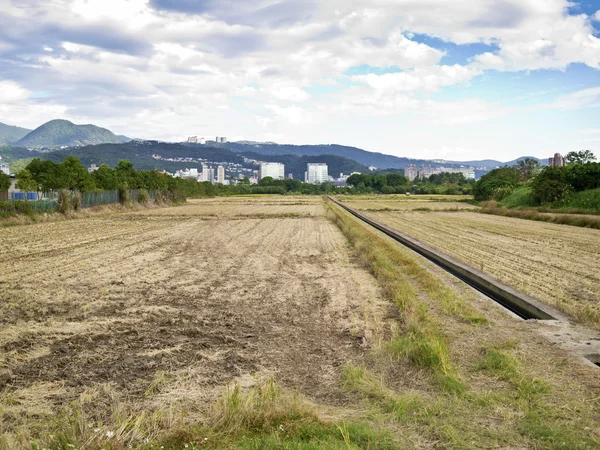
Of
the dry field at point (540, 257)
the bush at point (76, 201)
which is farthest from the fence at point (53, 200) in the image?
the dry field at point (540, 257)

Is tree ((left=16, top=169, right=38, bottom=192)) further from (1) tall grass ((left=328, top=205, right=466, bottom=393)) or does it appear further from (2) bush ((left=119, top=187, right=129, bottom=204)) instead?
(1) tall grass ((left=328, top=205, right=466, bottom=393))

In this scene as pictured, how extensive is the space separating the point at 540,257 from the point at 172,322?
12.9 m

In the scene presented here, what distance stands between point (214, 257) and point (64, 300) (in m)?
7.39

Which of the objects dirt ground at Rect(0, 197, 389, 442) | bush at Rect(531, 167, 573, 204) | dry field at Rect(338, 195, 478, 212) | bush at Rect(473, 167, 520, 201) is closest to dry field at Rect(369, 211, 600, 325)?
dirt ground at Rect(0, 197, 389, 442)

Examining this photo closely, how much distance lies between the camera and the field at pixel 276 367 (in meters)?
4.50

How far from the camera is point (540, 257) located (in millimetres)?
16859

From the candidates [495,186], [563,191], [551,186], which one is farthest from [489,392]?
[495,186]

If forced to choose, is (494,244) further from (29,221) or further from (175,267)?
(29,221)

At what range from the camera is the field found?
4.50 m

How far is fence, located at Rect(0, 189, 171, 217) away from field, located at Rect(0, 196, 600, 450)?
20372mm

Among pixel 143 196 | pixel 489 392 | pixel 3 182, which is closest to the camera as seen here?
pixel 489 392

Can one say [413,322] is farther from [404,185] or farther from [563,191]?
[404,185]

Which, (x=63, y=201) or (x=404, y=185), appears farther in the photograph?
(x=404, y=185)

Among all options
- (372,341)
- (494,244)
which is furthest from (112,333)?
(494,244)
